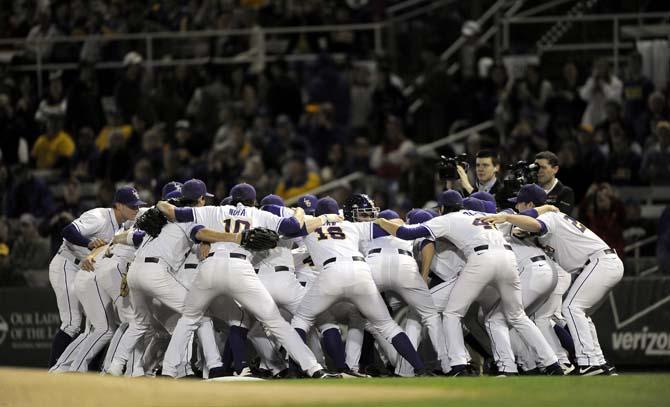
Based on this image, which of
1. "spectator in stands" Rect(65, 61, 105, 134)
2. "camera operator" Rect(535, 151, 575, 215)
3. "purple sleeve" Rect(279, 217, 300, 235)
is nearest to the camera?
"purple sleeve" Rect(279, 217, 300, 235)

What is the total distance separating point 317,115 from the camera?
2053cm

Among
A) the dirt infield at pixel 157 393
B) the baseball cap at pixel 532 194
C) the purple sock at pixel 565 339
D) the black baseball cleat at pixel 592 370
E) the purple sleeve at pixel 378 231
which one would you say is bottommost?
the black baseball cleat at pixel 592 370

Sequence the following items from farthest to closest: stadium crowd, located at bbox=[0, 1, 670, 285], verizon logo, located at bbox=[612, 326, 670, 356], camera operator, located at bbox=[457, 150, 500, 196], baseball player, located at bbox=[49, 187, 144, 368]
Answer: stadium crowd, located at bbox=[0, 1, 670, 285] → verizon logo, located at bbox=[612, 326, 670, 356] → camera operator, located at bbox=[457, 150, 500, 196] → baseball player, located at bbox=[49, 187, 144, 368]

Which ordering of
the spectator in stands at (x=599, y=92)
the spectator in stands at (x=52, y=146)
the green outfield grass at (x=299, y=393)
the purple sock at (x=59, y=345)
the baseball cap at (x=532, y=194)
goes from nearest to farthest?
the green outfield grass at (x=299, y=393) < the baseball cap at (x=532, y=194) < the purple sock at (x=59, y=345) < the spectator in stands at (x=599, y=92) < the spectator in stands at (x=52, y=146)

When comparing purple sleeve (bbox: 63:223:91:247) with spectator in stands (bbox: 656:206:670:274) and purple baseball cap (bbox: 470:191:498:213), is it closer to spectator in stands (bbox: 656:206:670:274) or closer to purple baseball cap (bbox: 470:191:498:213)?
purple baseball cap (bbox: 470:191:498:213)

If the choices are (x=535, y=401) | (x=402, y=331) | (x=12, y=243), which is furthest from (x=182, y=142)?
(x=535, y=401)

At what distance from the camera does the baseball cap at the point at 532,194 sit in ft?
43.5

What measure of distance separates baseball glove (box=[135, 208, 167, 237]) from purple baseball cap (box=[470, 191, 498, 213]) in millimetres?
3314

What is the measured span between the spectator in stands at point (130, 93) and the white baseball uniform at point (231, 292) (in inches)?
356

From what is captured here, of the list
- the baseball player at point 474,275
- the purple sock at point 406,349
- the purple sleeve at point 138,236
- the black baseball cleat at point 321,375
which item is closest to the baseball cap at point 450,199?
the baseball player at point 474,275

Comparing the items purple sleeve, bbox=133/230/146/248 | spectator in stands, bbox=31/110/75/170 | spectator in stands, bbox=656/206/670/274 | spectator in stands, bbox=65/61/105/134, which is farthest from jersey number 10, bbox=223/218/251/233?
spectator in stands, bbox=65/61/105/134

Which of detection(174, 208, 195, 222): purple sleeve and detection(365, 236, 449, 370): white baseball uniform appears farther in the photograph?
detection(365, 236, 449, 370): white baseball uniform

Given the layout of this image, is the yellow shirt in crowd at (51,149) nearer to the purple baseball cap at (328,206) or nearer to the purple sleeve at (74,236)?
the purple sleeve at (74,236)

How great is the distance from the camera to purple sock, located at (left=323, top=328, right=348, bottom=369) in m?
12.9
